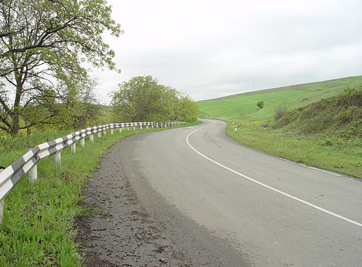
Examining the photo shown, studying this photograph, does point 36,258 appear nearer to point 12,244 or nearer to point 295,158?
point 12,244

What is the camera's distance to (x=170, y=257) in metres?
3.40

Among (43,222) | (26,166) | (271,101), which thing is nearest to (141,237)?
(43,222)

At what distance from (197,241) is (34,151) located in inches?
173

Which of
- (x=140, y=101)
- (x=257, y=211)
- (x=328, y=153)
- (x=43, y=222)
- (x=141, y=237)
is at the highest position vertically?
(x=140, y=101)

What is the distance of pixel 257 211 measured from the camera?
5105 millimetres

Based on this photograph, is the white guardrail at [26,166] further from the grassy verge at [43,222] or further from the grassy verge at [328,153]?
the grassy verge at [328,153]

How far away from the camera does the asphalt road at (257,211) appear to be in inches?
142

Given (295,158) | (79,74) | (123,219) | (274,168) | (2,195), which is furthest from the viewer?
(79,74)

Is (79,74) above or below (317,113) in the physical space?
above

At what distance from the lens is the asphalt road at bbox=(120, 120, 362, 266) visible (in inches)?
142

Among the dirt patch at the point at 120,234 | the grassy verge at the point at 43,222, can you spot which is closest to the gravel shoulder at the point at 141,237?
the dirt patch at the point at 120,234

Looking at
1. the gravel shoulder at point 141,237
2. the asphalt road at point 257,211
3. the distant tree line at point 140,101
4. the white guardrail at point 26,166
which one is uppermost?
the distant tree line at point 140,101

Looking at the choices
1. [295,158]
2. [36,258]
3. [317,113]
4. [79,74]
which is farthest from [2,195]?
[317,113]

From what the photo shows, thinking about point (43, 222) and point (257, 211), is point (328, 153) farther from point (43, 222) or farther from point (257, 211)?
point (43, 222)
